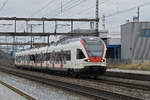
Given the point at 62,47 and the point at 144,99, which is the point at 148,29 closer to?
the point at 62,47

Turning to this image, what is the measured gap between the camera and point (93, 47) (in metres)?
22.8

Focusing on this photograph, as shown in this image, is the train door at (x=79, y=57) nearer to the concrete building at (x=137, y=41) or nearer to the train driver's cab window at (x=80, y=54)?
the train driver's cab window at (x=80, y=54)

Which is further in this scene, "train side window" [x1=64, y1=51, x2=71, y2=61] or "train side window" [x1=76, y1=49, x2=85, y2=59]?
"train side window" [x1=64, y1=51, x2=71, y2=61]

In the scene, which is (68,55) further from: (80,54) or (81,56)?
(81,56)

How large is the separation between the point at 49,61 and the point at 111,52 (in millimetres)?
31330

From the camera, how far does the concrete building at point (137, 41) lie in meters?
52.4

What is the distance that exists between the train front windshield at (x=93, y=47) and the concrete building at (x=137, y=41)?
29448mm

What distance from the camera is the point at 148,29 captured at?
5325 cm

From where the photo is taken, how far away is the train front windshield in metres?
22.5

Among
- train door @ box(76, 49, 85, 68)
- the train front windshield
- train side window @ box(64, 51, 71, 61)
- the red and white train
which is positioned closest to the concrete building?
the red and white train

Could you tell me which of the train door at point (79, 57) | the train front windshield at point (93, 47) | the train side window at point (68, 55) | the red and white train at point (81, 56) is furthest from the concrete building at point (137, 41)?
the train door at point (79, 57)

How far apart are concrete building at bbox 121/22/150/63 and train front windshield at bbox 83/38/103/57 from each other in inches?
1159

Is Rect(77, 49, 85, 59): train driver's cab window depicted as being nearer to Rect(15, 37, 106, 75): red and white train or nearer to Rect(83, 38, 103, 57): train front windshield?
Rect(15, 37, 106, 75): red and white train

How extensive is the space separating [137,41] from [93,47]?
104 feet
